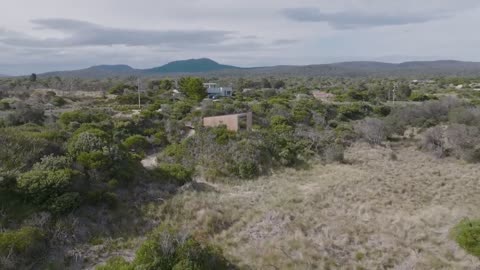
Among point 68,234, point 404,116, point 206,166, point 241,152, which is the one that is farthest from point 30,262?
point 404,116

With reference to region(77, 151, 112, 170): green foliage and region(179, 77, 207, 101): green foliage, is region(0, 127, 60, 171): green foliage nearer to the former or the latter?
region(77, 151, 112, 170): green foliage

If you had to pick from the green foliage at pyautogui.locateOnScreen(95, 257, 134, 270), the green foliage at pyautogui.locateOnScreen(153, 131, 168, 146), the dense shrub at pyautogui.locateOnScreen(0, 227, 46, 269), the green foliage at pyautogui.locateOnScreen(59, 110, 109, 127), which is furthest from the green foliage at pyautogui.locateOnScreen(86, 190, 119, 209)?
the green foliage at pyautogui.locateOnScreen(59, 110, 109, 127)

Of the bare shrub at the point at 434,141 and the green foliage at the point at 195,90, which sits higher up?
the green foliage at the point at 195,90

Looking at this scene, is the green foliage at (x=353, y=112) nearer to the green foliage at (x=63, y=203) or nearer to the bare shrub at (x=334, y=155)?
the bare shrub at (x=334, y=155)

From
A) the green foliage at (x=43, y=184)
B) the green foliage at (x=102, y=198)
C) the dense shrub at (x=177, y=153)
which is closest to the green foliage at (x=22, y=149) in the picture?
the green foliage at (x=43, y=184)

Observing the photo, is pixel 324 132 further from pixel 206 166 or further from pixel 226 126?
pixel 206 166

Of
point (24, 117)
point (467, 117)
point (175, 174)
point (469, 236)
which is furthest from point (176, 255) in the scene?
point (467, 117)

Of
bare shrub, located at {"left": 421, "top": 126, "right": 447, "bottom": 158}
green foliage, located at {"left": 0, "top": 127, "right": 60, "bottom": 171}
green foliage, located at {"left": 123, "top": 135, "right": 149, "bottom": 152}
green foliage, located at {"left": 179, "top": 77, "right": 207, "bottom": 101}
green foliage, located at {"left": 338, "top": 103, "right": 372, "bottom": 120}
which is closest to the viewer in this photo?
green foliage, located at {"left": 0, "top": 127, "right": 60, "bottom": 171}

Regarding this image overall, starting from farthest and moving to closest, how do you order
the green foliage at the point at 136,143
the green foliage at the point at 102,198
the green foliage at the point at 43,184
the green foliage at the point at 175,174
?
the green foliage at the point at 136,143, the green foliage at the point at 175,174, the green foliage at the point at 102,198, the green foliage at the point at 43,184
